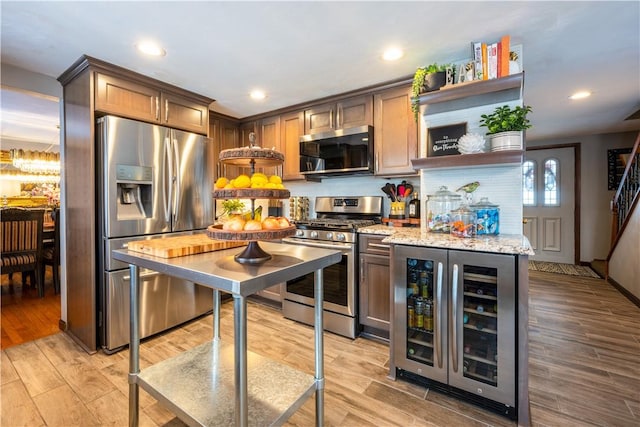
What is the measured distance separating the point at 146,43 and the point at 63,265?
217cm

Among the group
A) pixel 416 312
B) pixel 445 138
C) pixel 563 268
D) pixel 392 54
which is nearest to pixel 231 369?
pixel 416 312

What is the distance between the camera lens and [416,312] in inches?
76.4

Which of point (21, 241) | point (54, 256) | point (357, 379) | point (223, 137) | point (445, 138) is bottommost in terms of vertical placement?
point (357, 379)

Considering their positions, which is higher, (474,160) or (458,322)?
(474,160)

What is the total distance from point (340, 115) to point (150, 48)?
1.77m

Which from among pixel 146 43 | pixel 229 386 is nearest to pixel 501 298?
pixel 229 386

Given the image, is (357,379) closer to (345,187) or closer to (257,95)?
(345,187)

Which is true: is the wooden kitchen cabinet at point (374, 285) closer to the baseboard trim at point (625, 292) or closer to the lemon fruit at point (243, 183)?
the lemon fruit at point (243, 183)

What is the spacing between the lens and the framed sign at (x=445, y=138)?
7.75 feet

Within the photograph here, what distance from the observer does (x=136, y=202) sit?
8.35 ft

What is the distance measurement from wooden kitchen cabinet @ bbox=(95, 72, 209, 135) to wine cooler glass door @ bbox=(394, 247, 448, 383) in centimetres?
248

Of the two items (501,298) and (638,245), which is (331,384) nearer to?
(501,298)

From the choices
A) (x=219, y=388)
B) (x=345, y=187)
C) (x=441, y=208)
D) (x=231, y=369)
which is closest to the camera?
(x=219, y=388)

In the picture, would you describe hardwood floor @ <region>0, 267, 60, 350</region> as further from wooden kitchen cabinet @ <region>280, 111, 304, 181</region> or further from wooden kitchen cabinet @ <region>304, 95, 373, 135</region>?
wooden kitchen cabinet @ <region>304, 95, 373, 135</region>
